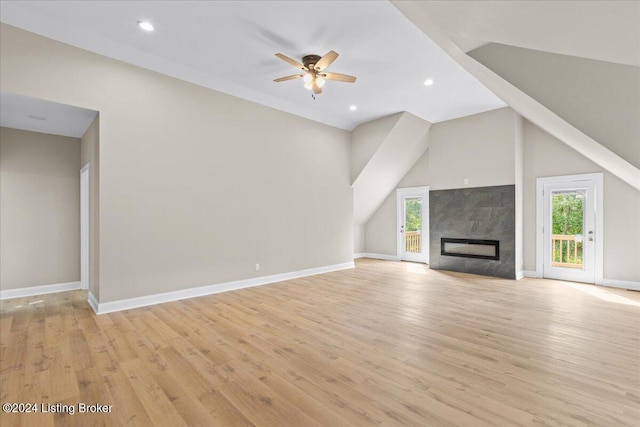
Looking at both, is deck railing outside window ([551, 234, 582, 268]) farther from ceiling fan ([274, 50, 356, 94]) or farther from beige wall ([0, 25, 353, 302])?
ceiling fan ([274, 50, 356, 94])

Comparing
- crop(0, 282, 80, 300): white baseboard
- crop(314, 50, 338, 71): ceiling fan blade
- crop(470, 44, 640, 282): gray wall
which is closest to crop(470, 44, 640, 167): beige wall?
crop(470, 44, 640, 282): gray wall

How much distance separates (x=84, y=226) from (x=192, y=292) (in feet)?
7.54

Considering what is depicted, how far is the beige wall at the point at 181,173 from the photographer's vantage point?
3.68 meters

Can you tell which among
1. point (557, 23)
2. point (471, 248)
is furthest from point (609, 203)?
point (557, 23)

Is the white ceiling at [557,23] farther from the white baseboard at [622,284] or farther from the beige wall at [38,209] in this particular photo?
the beige wall at [38,209]

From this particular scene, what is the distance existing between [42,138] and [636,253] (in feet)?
33.7

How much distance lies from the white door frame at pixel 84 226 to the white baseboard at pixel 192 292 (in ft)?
4.13

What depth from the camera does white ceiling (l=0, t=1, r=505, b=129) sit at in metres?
3.10

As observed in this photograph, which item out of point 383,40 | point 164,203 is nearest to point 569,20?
point 383,40

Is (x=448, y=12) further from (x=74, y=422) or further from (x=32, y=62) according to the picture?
(x=32, y=62)

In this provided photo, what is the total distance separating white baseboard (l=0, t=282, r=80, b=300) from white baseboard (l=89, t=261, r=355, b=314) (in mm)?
1339

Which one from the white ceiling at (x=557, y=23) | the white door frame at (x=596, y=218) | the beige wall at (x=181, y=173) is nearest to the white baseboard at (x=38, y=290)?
the beige wall at (x=181, y=173)

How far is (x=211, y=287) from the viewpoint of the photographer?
4.79 metres

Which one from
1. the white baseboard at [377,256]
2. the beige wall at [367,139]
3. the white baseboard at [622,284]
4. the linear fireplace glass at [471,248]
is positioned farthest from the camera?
the white baseboard at [377,256]
